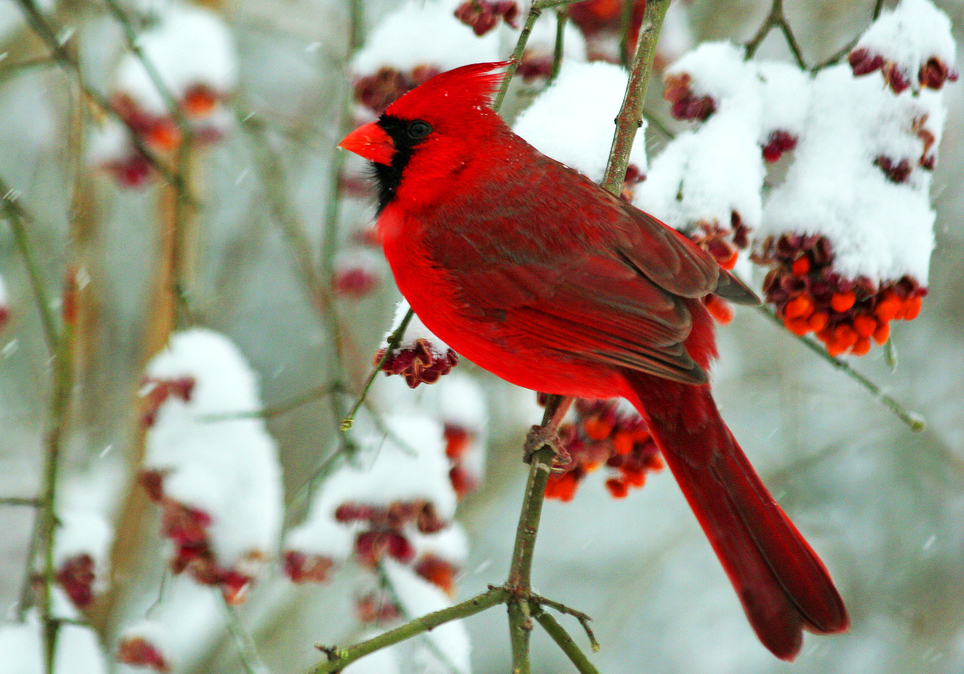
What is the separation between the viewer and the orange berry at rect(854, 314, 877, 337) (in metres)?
1.78

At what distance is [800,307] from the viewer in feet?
5.75

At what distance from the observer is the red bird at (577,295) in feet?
5.96

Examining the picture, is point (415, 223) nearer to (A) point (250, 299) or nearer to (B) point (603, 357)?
(B) point (603, 357)

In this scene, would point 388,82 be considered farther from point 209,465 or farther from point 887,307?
point 887,307

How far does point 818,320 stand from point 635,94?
543 mm

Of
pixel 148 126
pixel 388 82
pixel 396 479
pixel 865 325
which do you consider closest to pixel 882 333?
pixel 865 325

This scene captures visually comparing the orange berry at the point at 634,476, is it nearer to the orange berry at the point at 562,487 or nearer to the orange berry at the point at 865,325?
the orange berry at the point at 562,487

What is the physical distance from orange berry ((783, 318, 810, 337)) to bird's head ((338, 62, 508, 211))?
720mm

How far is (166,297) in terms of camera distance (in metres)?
3.39

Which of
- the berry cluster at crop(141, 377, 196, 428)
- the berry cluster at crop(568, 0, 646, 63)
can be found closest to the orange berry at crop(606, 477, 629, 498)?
the berry cluster at crop(141, 377, 196, 428)

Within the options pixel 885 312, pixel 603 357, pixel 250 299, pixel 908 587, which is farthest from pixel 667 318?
pixel 250 299

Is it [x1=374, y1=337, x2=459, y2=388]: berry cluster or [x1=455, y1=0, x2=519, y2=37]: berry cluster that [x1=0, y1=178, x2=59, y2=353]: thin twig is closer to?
[x1=374, y1=337, x2=459, y2=388]: berry cluster

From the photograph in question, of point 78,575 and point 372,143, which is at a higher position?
point 372,143

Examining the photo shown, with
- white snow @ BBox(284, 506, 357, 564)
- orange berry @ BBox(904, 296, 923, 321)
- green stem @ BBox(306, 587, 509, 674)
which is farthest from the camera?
white snow @ BBox(284, 506, 357, 564)
